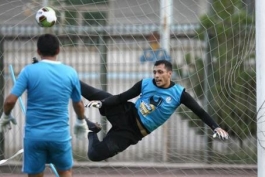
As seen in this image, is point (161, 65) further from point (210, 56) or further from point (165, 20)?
point (210, 56)

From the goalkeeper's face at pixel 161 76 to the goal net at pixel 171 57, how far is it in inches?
60.1

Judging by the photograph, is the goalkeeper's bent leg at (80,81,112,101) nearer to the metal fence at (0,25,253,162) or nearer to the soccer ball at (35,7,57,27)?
the soccer ball at (35,7,57,27)

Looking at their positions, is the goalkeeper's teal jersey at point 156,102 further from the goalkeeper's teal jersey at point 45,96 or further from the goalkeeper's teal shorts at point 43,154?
the goalkeeper's teal jersey at point 45,96

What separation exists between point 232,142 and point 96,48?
2.02 meters

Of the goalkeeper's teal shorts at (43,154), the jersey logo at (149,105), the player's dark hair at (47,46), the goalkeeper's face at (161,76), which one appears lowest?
the goalkeeper's teal shorts at (43,154)


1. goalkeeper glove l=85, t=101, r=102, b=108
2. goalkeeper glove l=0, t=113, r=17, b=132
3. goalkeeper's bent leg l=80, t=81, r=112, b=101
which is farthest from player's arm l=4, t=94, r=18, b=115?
goalkeeper's bent leg l=80, t=81, r=112, b=101

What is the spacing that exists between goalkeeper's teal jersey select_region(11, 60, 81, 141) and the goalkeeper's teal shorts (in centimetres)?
5

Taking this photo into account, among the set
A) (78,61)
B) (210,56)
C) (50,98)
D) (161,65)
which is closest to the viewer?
(50,98)

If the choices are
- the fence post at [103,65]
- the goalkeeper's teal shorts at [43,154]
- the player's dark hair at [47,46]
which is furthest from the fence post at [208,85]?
the player's dark hair at [47,46]

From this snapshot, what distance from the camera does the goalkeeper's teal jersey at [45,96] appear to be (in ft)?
21.1

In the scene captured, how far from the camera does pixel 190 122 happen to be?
10.4m

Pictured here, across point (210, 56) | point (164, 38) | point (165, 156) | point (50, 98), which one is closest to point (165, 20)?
point (164, 38)

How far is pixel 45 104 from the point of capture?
6453mm

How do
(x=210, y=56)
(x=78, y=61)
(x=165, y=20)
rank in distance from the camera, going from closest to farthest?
(x=165, y=20)
(x=210, y=56)
(x=78, y=61)
